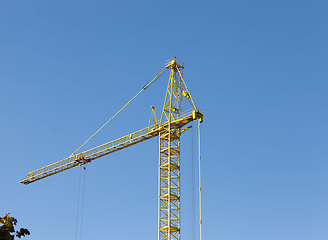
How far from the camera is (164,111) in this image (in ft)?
293

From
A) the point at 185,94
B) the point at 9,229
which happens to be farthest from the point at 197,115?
the point at 9,229

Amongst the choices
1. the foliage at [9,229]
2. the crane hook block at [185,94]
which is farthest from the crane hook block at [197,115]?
the foliage at [9,229]

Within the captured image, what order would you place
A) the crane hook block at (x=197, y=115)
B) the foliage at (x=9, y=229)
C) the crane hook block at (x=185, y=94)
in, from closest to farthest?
the foliage at (x=9, y=229) < the crane hook block at (x=197, y=115) < the crane hook block at (x=185, y=94)

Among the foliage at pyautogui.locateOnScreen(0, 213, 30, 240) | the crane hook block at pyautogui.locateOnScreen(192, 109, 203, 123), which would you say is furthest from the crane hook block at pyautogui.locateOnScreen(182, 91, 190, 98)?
the foliage at pyautogui.locateOnScreen(0, 213, 30, 240)

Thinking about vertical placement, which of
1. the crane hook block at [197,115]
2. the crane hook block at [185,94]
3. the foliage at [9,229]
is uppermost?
the crane hook block at [185,94]

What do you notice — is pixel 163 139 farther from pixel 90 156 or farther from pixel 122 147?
pixel 90 156

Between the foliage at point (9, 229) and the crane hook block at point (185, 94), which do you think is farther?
the crane hook block at point (185, 94)

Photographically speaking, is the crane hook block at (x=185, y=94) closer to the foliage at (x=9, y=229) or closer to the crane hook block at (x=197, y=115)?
the crane hook block at (x=197, y=115)

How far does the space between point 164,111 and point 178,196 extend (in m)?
14.5

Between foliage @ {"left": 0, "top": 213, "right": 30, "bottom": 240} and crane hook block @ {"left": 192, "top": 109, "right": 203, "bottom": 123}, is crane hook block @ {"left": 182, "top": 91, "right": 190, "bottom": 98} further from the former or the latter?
foliage @ {"left": 0, "top": 213, "right": 30, "bottom": 240}

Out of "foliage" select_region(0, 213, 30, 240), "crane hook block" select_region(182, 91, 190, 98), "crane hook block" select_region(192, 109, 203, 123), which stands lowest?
"foliage" select_region(0, 213, 30, 240)

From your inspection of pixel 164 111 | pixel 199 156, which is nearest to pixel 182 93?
pixel 164 111

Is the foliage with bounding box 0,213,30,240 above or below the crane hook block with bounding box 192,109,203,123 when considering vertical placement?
below

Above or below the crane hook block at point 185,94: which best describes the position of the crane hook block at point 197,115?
below
